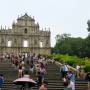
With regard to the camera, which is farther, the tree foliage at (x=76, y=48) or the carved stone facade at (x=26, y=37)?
the carved stone facade at (x=26, y=37)

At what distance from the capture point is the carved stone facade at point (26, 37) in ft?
343

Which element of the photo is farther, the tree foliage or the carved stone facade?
the carved stone facade

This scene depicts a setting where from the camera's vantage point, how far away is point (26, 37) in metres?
106

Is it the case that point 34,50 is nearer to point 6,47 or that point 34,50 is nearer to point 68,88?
point 6,47

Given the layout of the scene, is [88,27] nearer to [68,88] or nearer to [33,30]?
[33,30]

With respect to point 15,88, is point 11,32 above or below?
above

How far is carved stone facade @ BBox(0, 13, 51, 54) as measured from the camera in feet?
343

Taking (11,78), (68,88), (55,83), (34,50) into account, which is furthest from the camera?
(34,50)

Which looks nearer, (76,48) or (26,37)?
(76,48)

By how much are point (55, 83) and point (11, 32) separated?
258 ft

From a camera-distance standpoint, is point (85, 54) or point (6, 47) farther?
point (6, 47)

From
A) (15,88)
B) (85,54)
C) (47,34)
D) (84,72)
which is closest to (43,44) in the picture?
(47,34)

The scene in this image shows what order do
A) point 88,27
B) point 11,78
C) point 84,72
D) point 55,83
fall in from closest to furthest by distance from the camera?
1. point 55,83
2. point 11,78
3. point 84,72
4. point 88,27

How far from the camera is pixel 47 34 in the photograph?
105312 mm
